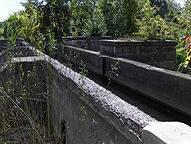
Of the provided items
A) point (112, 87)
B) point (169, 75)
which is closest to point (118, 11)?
point (112, 87)

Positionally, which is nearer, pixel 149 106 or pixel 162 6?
pixel 149 106

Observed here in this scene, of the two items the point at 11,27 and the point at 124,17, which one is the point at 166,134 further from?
the point at 124,17

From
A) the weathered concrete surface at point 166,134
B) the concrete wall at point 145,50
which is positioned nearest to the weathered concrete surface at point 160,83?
the concrete wall at point 145,50

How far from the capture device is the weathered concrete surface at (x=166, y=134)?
1358 mm

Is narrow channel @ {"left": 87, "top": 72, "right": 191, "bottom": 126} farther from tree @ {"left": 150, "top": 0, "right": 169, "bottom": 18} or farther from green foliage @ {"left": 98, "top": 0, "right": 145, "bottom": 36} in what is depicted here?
tree @ {"left": 150, "top": 0, "right": 169, "bottom": 18}

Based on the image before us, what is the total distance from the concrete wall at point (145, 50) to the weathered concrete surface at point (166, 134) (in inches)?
213

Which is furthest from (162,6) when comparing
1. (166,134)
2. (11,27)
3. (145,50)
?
(166,134)

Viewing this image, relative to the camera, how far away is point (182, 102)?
12.8 ft

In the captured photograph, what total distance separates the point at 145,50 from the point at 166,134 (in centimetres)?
614

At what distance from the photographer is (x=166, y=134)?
142cm

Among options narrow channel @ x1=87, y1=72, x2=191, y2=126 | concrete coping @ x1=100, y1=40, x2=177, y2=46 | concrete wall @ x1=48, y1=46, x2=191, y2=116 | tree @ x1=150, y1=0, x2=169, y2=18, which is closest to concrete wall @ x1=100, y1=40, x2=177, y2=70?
concrete coping @ x1=100, y1=40, x2=177, y2=46

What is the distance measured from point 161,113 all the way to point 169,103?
300mm

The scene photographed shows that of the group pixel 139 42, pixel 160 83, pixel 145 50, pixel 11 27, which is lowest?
pixel 160 83

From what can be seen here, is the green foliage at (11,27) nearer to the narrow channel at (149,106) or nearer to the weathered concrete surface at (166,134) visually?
the weathered concrete surface at (166,134)
